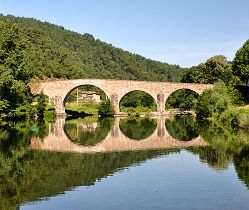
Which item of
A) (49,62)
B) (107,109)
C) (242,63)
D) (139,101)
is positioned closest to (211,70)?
(139,101)

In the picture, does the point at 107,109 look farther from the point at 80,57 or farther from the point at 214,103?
the point at 80,57

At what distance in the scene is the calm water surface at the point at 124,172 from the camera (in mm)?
17234

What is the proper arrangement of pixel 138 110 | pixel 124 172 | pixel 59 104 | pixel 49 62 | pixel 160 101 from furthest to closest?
pixel 49 62
pixel 138 110
pixel 160 101
pixel 59 104
pixel 124 172

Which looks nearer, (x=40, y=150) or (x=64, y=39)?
(x=40, y=150)

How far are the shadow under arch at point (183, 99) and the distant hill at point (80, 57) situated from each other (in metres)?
30.0

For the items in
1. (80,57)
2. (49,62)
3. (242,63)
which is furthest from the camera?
(80,57)

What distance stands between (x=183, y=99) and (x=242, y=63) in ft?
70.4

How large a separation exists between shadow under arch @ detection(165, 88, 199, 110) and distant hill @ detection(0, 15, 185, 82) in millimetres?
30035

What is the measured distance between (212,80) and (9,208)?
78.6 meters

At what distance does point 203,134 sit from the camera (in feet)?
131

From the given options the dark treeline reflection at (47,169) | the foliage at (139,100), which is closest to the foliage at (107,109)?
the foliage at (139,100)

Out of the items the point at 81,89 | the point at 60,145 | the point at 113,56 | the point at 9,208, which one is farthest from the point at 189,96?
the point at 113,56

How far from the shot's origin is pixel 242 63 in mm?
68938

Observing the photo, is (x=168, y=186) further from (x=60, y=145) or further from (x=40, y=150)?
(x=60, y=145)
